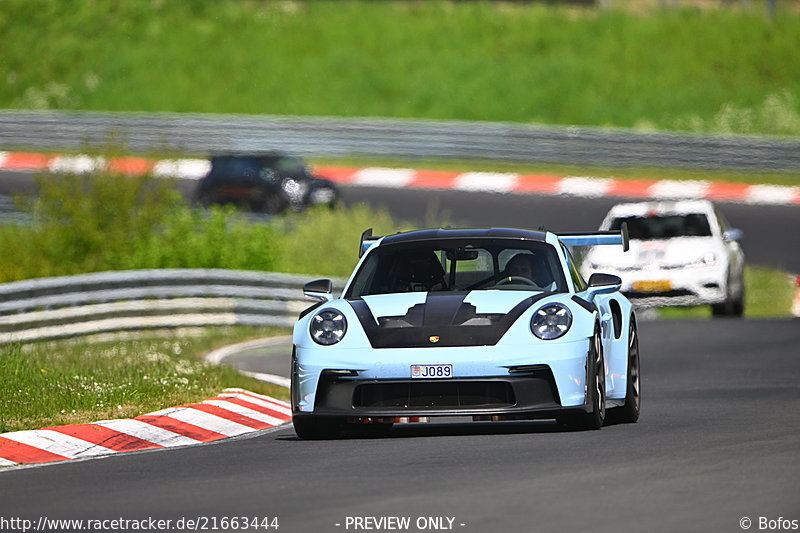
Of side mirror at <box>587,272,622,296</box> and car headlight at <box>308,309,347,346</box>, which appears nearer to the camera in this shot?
car headlight at <box>308,309,347,346</box>

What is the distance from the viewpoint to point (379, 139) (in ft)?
121

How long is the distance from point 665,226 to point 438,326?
495 inches

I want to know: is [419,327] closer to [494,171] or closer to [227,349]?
[227,349]

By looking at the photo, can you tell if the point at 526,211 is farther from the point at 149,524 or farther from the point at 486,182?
the point at 149,524

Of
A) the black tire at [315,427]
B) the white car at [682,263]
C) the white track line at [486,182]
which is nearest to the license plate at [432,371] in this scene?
the black tire at [315,427]

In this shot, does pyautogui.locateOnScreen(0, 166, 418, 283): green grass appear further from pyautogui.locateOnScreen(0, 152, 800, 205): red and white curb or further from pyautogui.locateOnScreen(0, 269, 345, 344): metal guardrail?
pyautogui.locateOnScreen(0, 152, 800, 205): red and white curb

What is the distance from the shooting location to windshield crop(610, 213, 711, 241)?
22109mm

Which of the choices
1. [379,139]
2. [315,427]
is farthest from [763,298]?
[315,427]

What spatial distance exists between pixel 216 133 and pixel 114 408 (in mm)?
25066

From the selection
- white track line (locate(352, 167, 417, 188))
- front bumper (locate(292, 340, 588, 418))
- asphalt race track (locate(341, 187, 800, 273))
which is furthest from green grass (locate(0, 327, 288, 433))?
white track line (locate(352, 167, 417, 188))

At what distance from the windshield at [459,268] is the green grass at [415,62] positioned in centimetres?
3037

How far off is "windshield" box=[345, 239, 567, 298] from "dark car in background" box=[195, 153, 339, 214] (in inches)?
836

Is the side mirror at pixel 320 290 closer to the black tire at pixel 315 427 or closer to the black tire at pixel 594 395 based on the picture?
the black tire at pixel 315 427

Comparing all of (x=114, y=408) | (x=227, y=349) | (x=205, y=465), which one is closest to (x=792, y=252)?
(x=227, y=349)
